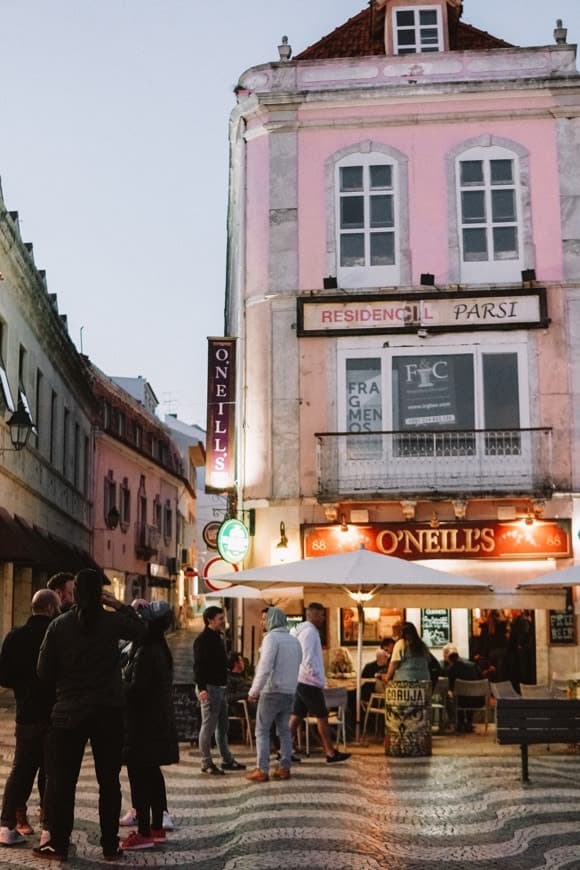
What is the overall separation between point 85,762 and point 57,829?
18.8 ft

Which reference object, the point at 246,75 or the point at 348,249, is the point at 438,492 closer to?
the point at 348,249

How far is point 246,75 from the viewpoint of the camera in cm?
2059

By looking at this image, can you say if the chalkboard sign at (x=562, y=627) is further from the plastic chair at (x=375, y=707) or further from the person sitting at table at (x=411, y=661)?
the person sitting at table at (x=411, y=661)

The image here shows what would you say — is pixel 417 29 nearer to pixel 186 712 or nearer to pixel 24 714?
pixel 186 712

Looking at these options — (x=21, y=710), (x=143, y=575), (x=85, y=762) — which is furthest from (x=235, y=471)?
(x=143, y=575)

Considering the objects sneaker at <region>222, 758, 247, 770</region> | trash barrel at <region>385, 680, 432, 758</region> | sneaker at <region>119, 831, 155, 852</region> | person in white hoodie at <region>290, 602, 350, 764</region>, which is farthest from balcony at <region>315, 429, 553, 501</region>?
sneaker at <region>119, 831, 155, 852</region>

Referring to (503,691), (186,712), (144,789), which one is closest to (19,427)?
(186,712)

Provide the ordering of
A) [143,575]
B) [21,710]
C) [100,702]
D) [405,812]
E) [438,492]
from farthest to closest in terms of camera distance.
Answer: [143,575]
[438,492]
[405,812]
[21,710]
[100,702]

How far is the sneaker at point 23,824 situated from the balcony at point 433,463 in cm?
1066

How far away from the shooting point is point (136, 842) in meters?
7.90

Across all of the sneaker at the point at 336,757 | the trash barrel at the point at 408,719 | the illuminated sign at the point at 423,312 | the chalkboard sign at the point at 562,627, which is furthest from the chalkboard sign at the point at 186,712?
the illuminated sign at the point at 423,312

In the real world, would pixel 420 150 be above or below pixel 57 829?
above

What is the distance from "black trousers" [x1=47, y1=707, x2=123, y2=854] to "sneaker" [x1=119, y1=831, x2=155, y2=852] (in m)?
0.56

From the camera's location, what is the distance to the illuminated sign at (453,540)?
18.4m
